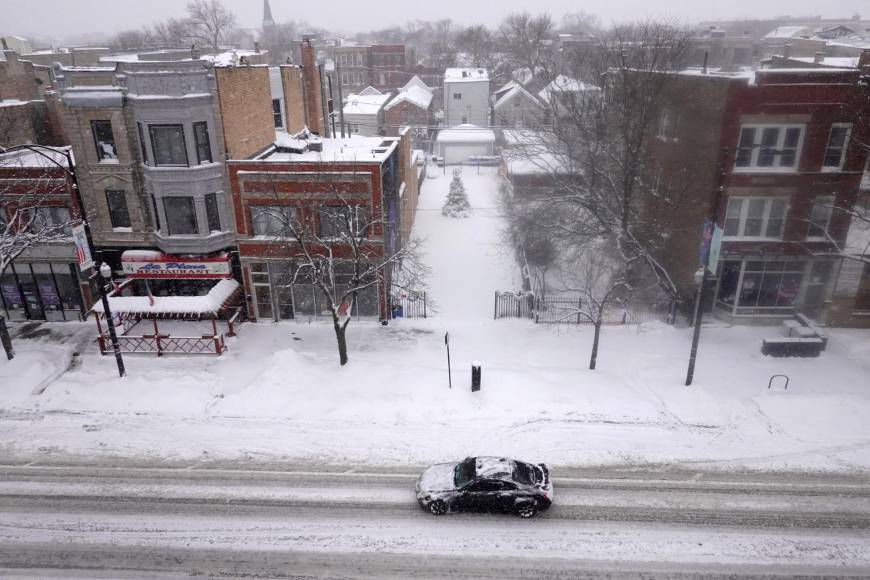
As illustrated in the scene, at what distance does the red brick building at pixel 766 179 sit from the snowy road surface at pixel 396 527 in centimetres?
1129

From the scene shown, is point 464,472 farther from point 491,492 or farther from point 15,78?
point 15,78

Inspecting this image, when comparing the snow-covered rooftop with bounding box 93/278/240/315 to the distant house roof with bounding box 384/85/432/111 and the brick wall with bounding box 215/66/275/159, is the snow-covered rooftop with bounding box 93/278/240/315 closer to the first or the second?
the brick wall with bounding box 215/66/275/159

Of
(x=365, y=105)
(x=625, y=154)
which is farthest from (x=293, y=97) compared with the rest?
(x=365, y=105)

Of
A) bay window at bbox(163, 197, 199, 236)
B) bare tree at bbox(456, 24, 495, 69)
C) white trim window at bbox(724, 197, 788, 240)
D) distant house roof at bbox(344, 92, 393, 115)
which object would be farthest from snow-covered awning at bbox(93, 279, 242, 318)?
bare tree at bbox(456, 24, 495, 69)

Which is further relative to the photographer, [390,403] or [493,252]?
[493,252]

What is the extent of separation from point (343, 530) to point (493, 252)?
22.1 m

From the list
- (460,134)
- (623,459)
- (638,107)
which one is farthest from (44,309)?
(460,134)

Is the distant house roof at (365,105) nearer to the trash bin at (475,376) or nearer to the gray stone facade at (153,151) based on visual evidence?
the gray stone facade at (153,151)

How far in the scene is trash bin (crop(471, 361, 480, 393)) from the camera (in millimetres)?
19922

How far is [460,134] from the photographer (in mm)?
59844

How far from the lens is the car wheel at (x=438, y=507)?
14648 mm

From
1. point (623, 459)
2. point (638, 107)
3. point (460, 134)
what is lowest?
point (623, 459)

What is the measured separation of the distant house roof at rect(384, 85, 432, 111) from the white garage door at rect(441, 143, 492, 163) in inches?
383

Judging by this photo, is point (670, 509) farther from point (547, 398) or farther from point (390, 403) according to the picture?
point (390, 403)
